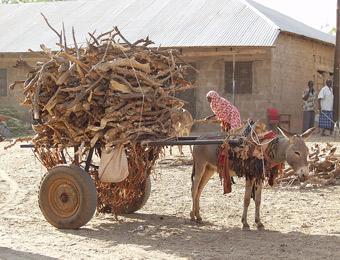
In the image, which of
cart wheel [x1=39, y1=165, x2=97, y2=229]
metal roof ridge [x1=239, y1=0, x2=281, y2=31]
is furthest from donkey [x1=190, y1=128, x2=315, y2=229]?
metal roof ridge [x1=239, y1=0, x2=281, y2=31]

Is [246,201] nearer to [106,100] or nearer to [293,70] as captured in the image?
[106,100]

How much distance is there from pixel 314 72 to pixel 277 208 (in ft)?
53.5

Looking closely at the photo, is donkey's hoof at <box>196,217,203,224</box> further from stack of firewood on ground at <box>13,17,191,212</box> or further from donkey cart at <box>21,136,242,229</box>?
donkey cart at <box>21,136,242,229</box>

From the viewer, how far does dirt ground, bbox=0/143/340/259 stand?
7055 millimetres

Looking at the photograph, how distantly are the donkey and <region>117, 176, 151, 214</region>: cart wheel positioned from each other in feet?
2.66

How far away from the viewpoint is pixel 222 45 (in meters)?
20.8

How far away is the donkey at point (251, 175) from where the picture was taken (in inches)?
306

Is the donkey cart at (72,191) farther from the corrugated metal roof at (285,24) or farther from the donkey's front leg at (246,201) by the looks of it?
the corrugated metal roof at (285,24)

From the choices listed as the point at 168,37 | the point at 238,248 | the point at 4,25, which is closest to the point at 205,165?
the point at 238,248

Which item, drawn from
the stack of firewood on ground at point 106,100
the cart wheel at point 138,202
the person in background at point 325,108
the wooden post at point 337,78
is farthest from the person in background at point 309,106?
the stack of firewood on ground at point 106,100

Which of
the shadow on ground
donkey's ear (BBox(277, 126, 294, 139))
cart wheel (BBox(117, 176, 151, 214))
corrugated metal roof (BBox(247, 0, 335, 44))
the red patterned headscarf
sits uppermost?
corrugated metal roof (BBox(247, 0, 335, 44))

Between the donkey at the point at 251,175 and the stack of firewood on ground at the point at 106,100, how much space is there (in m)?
0.59

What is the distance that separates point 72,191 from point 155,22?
17.3 m

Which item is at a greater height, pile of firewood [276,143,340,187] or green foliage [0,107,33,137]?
green foliage [0,107,33,137]
